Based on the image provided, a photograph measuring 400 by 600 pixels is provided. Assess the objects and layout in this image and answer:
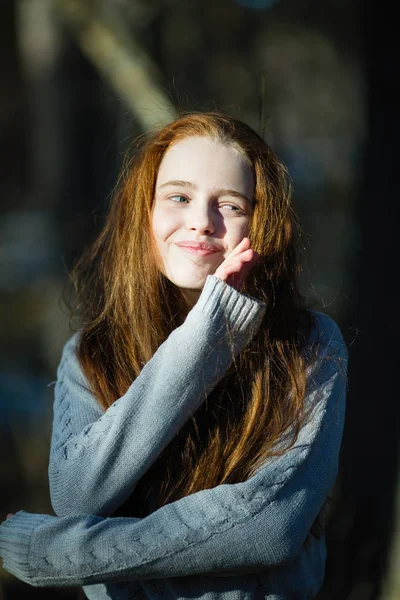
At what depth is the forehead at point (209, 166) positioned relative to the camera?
164 centimetres

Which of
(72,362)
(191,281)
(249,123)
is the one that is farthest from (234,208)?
(249,123)

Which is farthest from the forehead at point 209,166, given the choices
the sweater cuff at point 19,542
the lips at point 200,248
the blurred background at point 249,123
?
the blurred background at point 249,123

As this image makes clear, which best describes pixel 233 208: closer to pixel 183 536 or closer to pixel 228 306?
pixel 228 306

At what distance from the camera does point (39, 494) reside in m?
3.63

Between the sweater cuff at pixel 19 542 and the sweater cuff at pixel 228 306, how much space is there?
59 centimetres

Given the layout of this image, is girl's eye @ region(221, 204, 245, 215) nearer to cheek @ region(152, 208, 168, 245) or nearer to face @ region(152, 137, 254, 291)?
face @ region(152, 137, 254, 291)

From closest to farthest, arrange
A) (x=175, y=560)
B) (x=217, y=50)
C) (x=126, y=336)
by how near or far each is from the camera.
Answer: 1. (x=175, y=560)
2. (x=126, y=336)
3. (x=217, y=50)

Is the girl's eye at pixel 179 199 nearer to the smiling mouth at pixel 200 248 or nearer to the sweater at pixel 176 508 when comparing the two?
the smiling mouth at pixel 200 248

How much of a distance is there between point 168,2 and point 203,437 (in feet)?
9.08

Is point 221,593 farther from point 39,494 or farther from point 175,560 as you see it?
point 39,494

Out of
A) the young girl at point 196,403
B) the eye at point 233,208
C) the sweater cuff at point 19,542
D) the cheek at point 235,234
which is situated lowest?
the sweater cuff at point 19,542

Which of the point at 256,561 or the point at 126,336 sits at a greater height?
the point at 126,336

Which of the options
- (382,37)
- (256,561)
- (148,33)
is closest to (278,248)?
(256,561)

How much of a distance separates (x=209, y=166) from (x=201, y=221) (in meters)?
0.14
